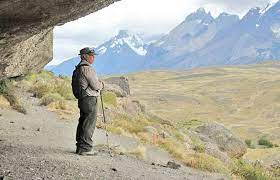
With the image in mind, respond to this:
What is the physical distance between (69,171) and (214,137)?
78.6ft

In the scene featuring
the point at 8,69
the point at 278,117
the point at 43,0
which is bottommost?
the point at 278,117

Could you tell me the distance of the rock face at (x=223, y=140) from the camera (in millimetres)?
34469

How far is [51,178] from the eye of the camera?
12133 mm

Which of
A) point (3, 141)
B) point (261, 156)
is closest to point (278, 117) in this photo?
point (261, 156)

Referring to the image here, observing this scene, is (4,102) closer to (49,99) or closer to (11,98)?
(11,98)

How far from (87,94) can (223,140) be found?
21691mm

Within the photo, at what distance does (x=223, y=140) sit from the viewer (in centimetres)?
3531

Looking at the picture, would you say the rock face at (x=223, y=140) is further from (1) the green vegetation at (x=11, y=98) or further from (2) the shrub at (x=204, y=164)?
(1) the green vegetation at (x=11, y=98)

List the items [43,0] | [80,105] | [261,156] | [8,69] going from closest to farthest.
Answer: [43,0]
[80,105]
[8,69]
[261,156]

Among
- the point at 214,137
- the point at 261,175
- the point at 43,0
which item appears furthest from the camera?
the point at 214,137

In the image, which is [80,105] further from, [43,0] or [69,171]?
[43,0]

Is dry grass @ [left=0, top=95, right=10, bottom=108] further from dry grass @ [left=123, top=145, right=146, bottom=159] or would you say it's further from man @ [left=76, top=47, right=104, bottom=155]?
man @ [left=76, top=47, right=104, bottom=155]

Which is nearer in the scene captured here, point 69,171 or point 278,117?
point 69,171

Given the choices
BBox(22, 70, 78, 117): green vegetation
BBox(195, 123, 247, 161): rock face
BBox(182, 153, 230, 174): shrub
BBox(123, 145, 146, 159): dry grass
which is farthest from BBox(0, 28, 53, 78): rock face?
BBox(195, 123, 247, 161): rock face
